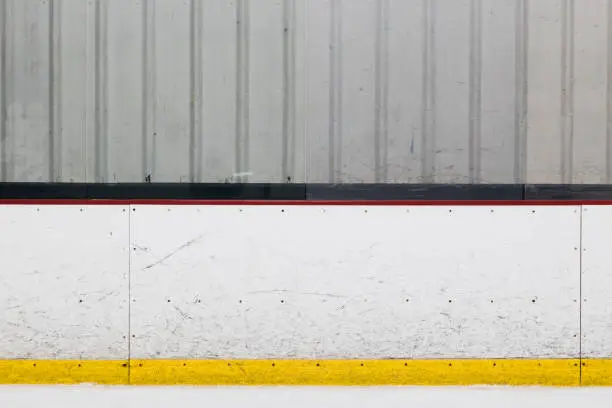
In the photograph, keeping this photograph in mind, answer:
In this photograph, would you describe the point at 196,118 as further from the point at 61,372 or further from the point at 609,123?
the point at 609,123

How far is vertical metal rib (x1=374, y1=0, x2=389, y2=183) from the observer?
12.3 ft

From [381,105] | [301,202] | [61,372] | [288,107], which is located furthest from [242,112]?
[61,372]

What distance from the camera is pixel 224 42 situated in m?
3.76

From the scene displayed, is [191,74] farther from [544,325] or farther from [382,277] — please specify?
[544,325]

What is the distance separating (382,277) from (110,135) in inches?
71.0

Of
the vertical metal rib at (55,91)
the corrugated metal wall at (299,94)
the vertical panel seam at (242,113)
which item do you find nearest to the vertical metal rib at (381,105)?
the corrugated metal wall at (299,94)

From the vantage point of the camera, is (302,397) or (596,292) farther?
(596,292)

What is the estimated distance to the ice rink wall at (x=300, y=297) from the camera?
3635 mm

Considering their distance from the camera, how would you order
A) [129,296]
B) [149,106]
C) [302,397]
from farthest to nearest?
[149,106] < [129,296] < [302,397]

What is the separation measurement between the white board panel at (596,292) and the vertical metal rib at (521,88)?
1.63ft

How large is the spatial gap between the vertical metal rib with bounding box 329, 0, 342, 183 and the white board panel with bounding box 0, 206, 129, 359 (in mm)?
1250

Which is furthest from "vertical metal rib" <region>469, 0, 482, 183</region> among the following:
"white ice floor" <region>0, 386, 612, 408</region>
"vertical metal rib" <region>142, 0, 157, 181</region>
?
"vertical metal rib" <region>142, 0, 157, 181</region>

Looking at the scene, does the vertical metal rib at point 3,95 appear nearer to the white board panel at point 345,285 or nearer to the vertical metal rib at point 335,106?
the white board panel at point 345,285

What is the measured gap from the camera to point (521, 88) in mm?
3760
